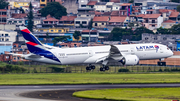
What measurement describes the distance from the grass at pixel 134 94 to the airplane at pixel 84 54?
22092 millimetres

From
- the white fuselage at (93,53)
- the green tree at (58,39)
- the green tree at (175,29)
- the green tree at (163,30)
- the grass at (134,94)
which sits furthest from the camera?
the green tree at (163,30)

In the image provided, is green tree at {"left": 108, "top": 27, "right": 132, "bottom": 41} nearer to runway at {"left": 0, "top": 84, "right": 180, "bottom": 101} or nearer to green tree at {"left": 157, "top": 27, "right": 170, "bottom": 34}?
green tree at {"left": 157, "top": 27, "right": 170, "bottom": 34}

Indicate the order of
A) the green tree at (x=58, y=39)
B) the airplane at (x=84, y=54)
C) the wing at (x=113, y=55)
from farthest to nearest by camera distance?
the green tree at (x=58, y=39) → the wing at (x=113, y=55) → the airplane at (x=84, y=54)

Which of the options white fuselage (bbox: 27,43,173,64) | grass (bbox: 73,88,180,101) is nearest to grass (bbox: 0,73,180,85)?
white fuselage (bbox: 27,43,173,64)

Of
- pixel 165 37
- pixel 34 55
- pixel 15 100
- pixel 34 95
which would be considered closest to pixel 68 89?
pixel 34 95

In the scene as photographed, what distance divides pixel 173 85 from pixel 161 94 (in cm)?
990

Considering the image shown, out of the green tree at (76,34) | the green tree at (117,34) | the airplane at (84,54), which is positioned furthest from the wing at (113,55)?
the green tree at (76,34)

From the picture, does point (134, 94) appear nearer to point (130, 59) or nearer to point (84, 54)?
point (130, 59)

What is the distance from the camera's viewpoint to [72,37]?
18525 centimetres

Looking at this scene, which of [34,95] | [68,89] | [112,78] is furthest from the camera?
[112,78]

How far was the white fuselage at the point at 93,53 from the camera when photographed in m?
80.6

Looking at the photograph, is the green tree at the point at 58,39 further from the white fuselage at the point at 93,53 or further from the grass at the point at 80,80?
the grass at the point at 80,80

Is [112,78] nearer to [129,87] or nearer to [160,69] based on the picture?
[129,87]

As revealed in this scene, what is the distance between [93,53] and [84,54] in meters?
1.70
